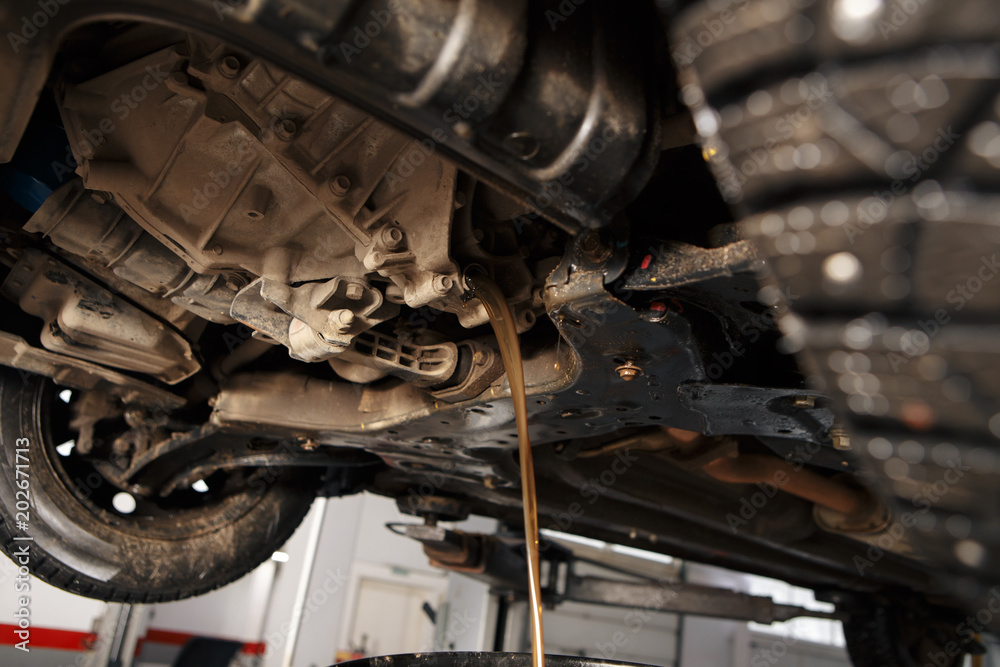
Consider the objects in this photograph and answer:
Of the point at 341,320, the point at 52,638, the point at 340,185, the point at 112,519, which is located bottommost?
the point at 52,638

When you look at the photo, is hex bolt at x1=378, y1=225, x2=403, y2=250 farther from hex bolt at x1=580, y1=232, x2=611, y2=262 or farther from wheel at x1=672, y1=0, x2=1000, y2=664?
wheel at x1=672, y1=0, x2=1000, y2=664

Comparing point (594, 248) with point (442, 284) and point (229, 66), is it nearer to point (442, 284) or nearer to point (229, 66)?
point (442, 284)

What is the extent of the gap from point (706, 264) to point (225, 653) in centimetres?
534

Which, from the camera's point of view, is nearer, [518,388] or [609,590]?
[518,388]

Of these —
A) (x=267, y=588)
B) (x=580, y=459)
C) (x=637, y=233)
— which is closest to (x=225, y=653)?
(x=267, y=588)

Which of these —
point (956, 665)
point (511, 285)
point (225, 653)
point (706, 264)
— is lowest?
point (225, 653)

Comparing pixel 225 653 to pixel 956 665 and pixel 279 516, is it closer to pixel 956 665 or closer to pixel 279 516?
pixel 279 516

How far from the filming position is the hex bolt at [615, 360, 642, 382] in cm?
97

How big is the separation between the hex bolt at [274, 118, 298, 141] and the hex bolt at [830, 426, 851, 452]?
92cm

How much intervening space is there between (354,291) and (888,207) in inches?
31.0

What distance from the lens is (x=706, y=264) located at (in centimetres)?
71

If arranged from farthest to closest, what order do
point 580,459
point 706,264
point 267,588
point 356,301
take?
point 267,588 < point 580,459 < point 356,301 < point 706,264

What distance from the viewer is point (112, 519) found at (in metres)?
1.63

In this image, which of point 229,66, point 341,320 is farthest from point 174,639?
point 229,66
